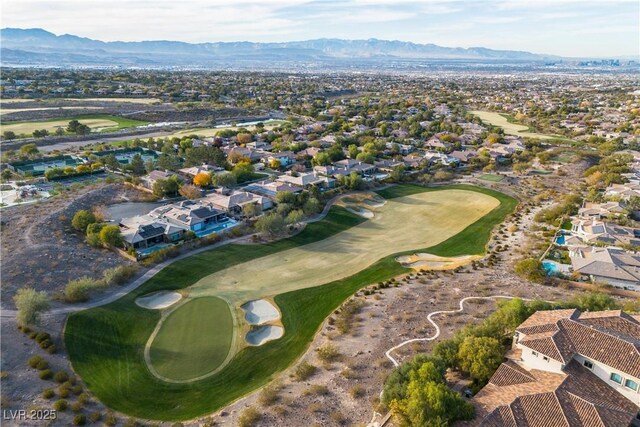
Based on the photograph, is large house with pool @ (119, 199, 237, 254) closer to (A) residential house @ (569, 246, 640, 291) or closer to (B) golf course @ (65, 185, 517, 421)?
(B) golf course @ (65, 185, 517, 421)

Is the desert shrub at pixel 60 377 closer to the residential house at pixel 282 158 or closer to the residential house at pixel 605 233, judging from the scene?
the residential house at pixel 605 233

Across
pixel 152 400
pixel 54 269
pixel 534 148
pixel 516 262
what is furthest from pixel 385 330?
pixel 534 148

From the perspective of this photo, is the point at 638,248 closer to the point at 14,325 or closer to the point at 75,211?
the point at 14,325

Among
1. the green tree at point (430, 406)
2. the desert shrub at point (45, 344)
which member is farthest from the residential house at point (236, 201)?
the green tree at point (430, 406)

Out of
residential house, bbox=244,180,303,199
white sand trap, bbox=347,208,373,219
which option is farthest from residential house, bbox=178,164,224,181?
white sand trap, bbox=347,208,373,219

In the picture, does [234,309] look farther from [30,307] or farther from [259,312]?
[30,307]
